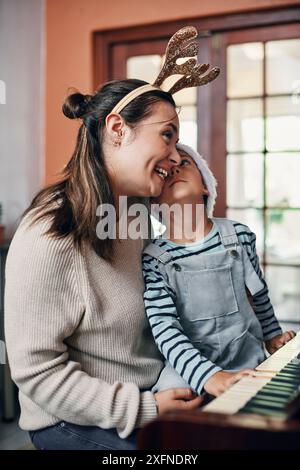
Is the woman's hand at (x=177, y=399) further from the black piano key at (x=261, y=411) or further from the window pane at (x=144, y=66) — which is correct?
the window pane at (x=144, y=66)

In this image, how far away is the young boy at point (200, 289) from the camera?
50.9 inches

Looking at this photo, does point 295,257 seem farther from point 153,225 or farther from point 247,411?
point 247,411

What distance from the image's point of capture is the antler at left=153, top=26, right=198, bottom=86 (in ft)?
4.71

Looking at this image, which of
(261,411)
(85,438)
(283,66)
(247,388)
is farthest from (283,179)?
Answer: (261,411)

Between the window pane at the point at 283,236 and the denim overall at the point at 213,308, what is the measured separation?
1.77 metres

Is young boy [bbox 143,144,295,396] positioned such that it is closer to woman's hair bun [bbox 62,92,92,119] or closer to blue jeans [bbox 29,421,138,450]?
blue jeans [bbox 29,421,138,450]

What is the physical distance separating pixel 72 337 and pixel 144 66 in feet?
7.54

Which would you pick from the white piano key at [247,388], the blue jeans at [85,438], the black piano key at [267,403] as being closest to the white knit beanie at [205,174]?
the white piano key at [247,388]

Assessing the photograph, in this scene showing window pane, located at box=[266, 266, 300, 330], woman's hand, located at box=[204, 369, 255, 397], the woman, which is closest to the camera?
woman's hand, located at box=[204, 369, 255, 397]

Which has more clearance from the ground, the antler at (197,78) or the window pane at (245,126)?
the window pane at (245,126)

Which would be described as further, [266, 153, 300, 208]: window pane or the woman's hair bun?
[266, 153, 300, 208]: window pane

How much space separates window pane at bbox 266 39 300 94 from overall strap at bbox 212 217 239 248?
5.78 feet

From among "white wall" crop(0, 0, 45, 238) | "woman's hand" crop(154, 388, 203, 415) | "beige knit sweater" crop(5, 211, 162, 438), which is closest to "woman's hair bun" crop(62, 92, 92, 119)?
"beige knit sweater" crop(5, 211, 162, 438)

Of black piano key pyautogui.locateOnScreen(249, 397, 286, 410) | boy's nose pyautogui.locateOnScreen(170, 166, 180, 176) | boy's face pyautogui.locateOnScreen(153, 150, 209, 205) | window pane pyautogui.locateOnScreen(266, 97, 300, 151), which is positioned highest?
window pane pyautogui.locateOnScreen(266, 97, 300, 151)
